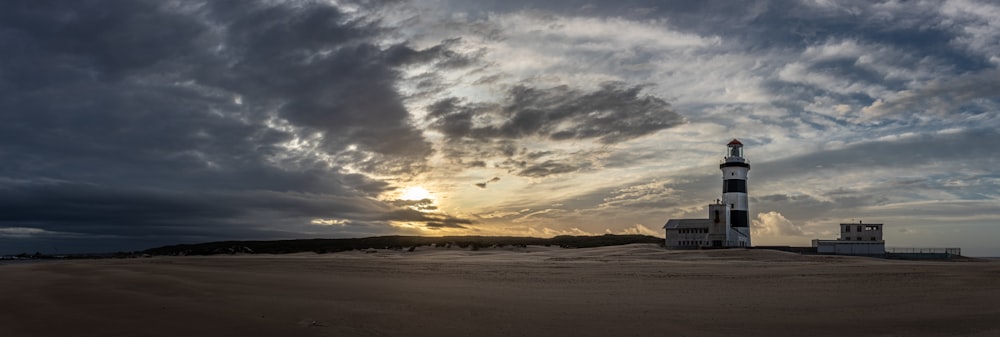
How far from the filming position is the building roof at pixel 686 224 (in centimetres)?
6020

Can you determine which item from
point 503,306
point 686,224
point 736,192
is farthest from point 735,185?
point 503,306

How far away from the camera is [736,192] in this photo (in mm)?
61688

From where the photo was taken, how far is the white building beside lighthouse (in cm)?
5853

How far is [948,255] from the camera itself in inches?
1953

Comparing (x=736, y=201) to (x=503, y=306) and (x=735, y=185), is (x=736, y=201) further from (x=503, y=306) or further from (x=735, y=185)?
(x=503, y=306)

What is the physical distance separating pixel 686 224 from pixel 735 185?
6.31 meters

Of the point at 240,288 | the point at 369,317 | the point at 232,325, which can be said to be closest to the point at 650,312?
the point at 369,317

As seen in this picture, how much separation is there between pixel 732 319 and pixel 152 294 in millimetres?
13616

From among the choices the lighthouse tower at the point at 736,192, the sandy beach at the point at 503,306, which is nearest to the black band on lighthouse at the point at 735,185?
the lighthouse tower at the point at 736,192

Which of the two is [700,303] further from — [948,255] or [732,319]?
[948,255]

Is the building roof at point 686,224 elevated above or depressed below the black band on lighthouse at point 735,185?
below

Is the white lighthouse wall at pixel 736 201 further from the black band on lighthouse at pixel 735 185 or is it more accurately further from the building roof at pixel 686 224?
the building roof at pixel 686 224

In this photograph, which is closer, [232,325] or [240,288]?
[232,325]

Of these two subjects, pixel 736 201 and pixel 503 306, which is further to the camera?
pixel 736 201
